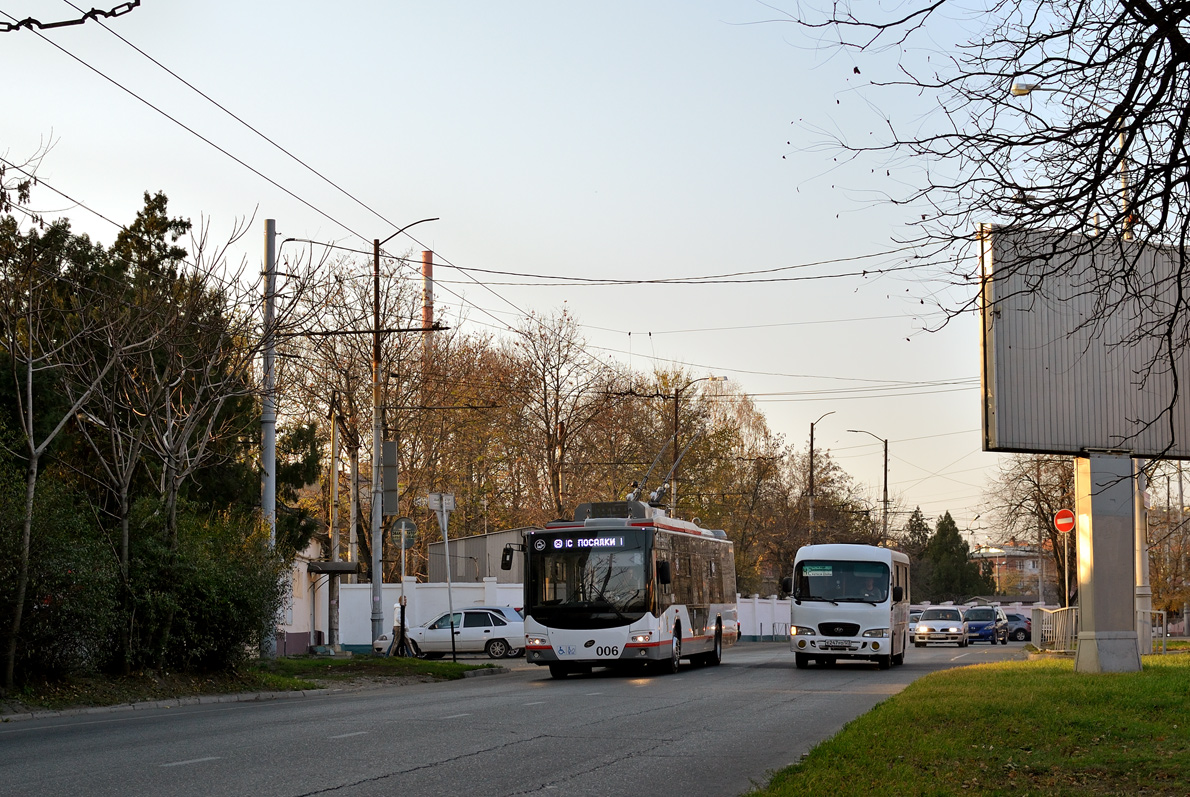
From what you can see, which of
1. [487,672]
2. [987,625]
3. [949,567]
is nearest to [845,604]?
[487,672]

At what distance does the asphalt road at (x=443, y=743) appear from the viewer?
9.50 metres

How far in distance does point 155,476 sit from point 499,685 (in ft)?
25.7

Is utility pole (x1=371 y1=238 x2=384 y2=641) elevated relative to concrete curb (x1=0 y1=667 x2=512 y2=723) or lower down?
elevated

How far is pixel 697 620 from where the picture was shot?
28250 mm

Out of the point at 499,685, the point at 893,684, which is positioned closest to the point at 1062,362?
the point at 893,684

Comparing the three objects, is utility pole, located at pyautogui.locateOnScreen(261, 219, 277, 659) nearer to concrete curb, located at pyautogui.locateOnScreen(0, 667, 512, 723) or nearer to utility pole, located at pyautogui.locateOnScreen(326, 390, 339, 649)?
concrete curb, located at pyautogui.locateOnScreen(0, 667, 512, 723)

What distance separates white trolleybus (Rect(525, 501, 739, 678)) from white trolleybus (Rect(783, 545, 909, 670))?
279 centimetres

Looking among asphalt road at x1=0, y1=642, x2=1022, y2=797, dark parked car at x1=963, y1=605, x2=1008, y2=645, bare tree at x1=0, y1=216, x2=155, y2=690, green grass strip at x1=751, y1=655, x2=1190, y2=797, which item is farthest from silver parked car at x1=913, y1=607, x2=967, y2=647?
bare tree at x1=0, y1=216, x2=155, y2=690

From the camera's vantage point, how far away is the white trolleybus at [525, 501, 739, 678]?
80.2ft

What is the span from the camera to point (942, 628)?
47875 millimetres

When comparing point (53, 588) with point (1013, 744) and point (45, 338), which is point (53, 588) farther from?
point (1013, 744)

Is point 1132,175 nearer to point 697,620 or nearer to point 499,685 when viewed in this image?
point 499,685

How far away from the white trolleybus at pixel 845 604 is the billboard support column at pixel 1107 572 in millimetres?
7747

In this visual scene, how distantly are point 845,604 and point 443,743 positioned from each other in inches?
648
